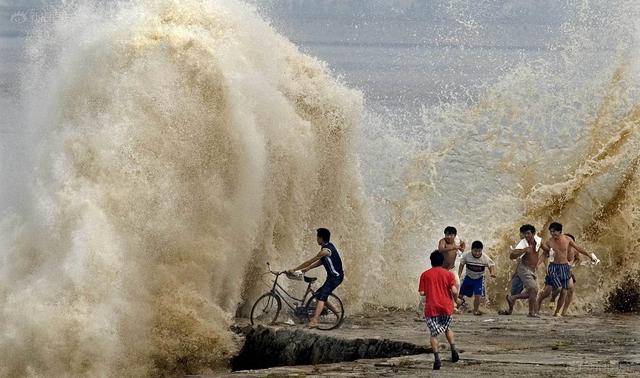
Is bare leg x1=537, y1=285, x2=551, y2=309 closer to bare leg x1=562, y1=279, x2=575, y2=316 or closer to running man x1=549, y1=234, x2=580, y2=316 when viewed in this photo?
running man x1=549, y1=234, x2=580, y2=316

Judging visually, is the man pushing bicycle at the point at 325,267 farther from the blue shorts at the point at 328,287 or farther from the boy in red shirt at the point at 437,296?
the boy in red shirt at the point at 437,296

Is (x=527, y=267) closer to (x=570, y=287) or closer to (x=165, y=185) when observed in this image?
(x=570, y=287)

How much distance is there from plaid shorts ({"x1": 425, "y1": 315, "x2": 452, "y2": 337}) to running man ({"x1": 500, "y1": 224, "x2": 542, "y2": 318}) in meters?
5.66

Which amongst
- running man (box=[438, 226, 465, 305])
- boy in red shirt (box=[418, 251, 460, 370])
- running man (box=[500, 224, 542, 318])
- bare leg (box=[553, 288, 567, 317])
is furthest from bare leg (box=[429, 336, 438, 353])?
bare leg (box=[553, 288, 567, 317])

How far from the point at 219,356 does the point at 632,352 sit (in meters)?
5.39

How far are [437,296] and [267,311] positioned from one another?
416cm

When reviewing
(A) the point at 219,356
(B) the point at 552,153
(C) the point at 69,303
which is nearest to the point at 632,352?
(A) the point at 219,356

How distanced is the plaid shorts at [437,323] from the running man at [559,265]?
5.80 metres

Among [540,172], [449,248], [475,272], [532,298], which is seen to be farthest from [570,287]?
[540,172]

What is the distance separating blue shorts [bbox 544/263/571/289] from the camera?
22.4 meters

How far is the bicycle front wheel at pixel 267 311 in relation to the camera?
2023cm

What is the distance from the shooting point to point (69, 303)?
738 inches

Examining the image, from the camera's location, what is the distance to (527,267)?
2272cm

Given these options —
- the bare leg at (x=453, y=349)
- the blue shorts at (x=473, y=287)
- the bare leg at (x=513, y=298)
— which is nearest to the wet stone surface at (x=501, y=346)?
the bare leg at (x=453, y=349)
